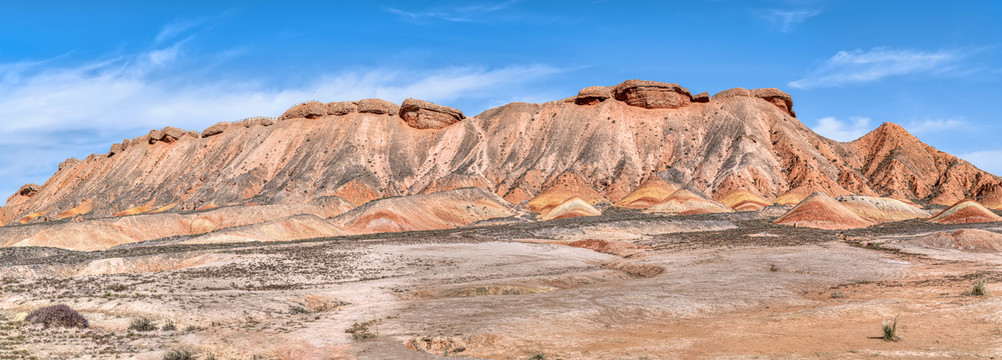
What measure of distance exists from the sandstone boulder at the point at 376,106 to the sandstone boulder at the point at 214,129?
30397 mm

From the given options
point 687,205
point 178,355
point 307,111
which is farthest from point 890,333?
point 307,111

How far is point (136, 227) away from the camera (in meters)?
66.6

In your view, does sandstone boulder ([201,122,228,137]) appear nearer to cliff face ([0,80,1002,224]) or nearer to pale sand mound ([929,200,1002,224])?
cliff face ([0,80,1002,224])

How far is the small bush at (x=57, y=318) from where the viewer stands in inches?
711

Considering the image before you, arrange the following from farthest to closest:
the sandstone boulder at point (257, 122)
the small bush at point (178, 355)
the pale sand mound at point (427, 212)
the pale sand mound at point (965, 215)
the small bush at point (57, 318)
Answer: the sandstone boulder at point (257, 122) < the pale sand mound at point (427, 212) < the pale sand mound at point (965, 215) < the small bush at point (57, 318) < the small bush at point (178, 355)

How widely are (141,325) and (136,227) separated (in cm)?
5417

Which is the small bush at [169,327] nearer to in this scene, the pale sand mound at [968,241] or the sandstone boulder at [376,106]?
the pale sand mound at [968,241]

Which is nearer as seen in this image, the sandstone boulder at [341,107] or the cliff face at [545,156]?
the cliff face at [545,156]

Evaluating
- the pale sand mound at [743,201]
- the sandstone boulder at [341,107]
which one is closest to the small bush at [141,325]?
the pale sand mound at [743,201]

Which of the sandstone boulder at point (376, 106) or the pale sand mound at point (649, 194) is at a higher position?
the sandstone boulder at point (376, 106)

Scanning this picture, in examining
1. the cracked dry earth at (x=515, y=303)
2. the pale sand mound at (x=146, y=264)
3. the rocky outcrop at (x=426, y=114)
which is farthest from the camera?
the rocky outcrop at (x=426, y=114)

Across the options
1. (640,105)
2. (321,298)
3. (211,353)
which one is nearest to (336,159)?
(640,105)

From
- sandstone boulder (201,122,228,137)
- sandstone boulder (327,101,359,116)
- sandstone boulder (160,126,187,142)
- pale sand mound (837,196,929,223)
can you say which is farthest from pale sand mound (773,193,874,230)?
sandstone boulder (160,126,187,142)

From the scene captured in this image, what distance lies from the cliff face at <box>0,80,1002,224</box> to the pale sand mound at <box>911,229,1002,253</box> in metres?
47.1
